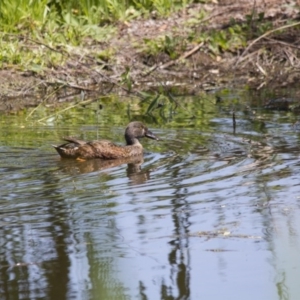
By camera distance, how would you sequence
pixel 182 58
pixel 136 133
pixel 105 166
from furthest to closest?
pixel 182 58, pixel 136 133, pixel 105 166

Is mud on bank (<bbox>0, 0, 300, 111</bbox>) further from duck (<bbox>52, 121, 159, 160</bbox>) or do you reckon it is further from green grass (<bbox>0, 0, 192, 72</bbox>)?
duck (<bbox>52, 121, 159, 160</bbox>)

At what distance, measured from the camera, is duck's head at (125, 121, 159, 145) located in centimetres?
1118

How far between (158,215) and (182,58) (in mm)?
9752

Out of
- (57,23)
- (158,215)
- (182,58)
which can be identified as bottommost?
(158,215)

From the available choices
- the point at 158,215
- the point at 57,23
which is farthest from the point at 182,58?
the point at 158,215

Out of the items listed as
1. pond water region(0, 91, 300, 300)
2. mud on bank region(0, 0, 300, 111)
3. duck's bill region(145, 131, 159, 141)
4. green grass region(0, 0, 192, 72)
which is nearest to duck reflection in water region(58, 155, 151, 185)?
pond water region(0, 91, 300, 300)

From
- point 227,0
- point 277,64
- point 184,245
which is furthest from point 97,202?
point 227,0

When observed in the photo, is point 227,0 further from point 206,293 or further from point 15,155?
point 206,293

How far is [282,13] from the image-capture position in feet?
60.3

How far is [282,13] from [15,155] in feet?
30.1

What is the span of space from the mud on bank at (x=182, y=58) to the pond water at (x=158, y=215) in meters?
3.17

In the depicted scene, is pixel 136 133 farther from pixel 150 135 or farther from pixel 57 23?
pixel 57 23

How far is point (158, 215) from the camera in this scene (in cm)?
761

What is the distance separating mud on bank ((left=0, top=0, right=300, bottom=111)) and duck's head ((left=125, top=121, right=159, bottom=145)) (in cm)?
353
